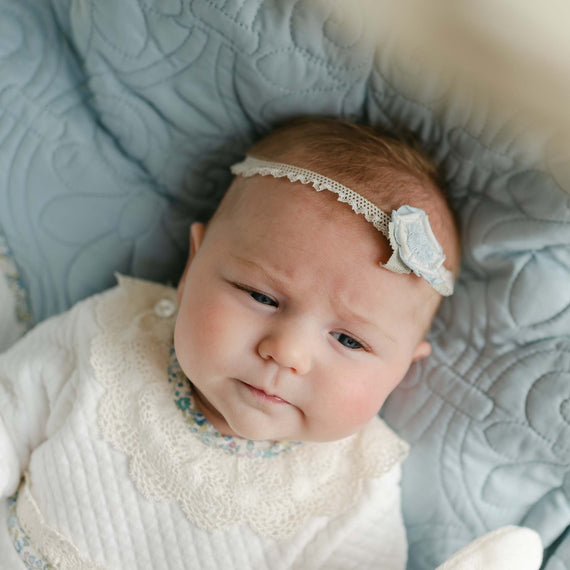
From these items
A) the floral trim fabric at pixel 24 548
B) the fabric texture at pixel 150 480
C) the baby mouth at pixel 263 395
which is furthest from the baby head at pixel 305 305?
the floral trim fabric at pixel 24 548

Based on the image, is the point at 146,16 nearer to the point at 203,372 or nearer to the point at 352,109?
the point at 352,109

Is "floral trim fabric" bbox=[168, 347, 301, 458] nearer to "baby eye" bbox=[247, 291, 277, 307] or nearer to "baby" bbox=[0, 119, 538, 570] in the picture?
"baby" bbox=[0, 119, 538, 570]

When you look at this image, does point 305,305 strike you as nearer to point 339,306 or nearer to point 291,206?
point 339,306

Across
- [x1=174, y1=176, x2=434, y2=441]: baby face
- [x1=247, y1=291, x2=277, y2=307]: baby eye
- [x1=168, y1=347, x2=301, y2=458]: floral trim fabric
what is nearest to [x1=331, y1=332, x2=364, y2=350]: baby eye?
[x1=174, y1=176, x2=434, y2=441]: baby face

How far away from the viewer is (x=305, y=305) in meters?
0.96

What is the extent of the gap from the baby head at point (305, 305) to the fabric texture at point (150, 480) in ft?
0.37

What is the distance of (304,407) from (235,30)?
0.67m

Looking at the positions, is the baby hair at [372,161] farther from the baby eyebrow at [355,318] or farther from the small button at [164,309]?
the small button at [164,309]

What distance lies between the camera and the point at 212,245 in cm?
106

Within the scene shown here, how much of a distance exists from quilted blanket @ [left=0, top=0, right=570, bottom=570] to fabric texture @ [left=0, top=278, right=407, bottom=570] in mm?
151

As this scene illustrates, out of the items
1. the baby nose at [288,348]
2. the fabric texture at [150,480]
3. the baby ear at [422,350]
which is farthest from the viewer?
the baby ear at [422,350]

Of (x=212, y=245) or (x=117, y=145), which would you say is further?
(x=117, y=145)

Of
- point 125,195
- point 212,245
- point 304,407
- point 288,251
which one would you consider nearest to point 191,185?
point 125,195

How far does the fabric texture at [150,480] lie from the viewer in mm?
1051
